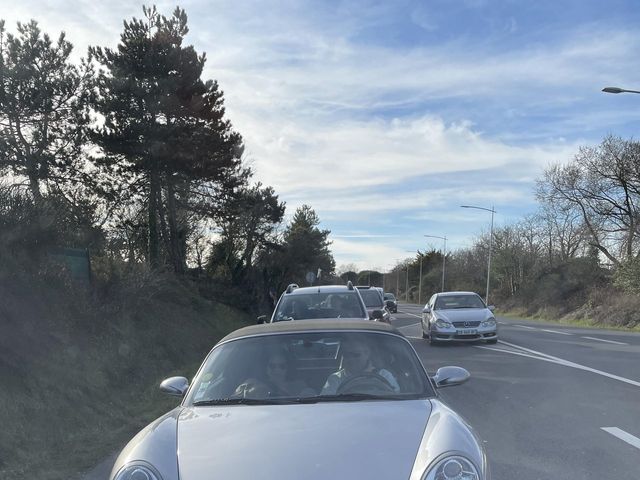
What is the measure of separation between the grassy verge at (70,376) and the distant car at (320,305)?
105 inches

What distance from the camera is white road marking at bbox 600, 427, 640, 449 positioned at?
21.9 feet

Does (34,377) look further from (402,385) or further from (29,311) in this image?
(402,385)

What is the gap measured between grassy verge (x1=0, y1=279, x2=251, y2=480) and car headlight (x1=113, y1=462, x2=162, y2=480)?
3088 millimetres

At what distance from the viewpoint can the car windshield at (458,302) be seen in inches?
730

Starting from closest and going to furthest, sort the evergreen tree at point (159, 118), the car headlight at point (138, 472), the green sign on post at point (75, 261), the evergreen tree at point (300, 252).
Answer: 1. the car headlight at point (138, 472)
2. the green sign on post at point (75, 261)
3. the evergreen tree at point (159, 118)
4. the evergreen tree at point (300, 252)

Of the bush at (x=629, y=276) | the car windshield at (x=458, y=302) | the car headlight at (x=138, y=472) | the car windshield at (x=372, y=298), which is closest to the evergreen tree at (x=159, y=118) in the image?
the car windshield at (x=372, y=298)

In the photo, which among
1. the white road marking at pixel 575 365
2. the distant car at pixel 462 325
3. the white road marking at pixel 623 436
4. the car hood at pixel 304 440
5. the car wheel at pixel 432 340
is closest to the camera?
the car hood at pixel 304 440

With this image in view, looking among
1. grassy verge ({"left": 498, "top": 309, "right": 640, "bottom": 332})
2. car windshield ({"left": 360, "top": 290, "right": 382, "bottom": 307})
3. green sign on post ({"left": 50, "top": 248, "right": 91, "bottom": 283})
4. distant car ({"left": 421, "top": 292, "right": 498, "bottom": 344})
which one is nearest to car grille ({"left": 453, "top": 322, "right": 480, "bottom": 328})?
distant car ({"left": 421, "top": 292, "right": 498, "bottom": 344})

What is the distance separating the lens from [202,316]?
84.3 ft

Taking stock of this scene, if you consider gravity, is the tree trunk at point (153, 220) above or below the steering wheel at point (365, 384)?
above

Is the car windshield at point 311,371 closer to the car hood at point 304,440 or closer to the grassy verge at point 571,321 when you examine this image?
the car hood at point 304,440

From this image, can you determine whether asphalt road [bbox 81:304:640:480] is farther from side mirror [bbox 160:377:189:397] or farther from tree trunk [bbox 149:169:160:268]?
tree trunk [bbox 149:169:160:268]

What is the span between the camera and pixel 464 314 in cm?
1742

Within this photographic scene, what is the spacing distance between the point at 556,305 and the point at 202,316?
31.6 meters
